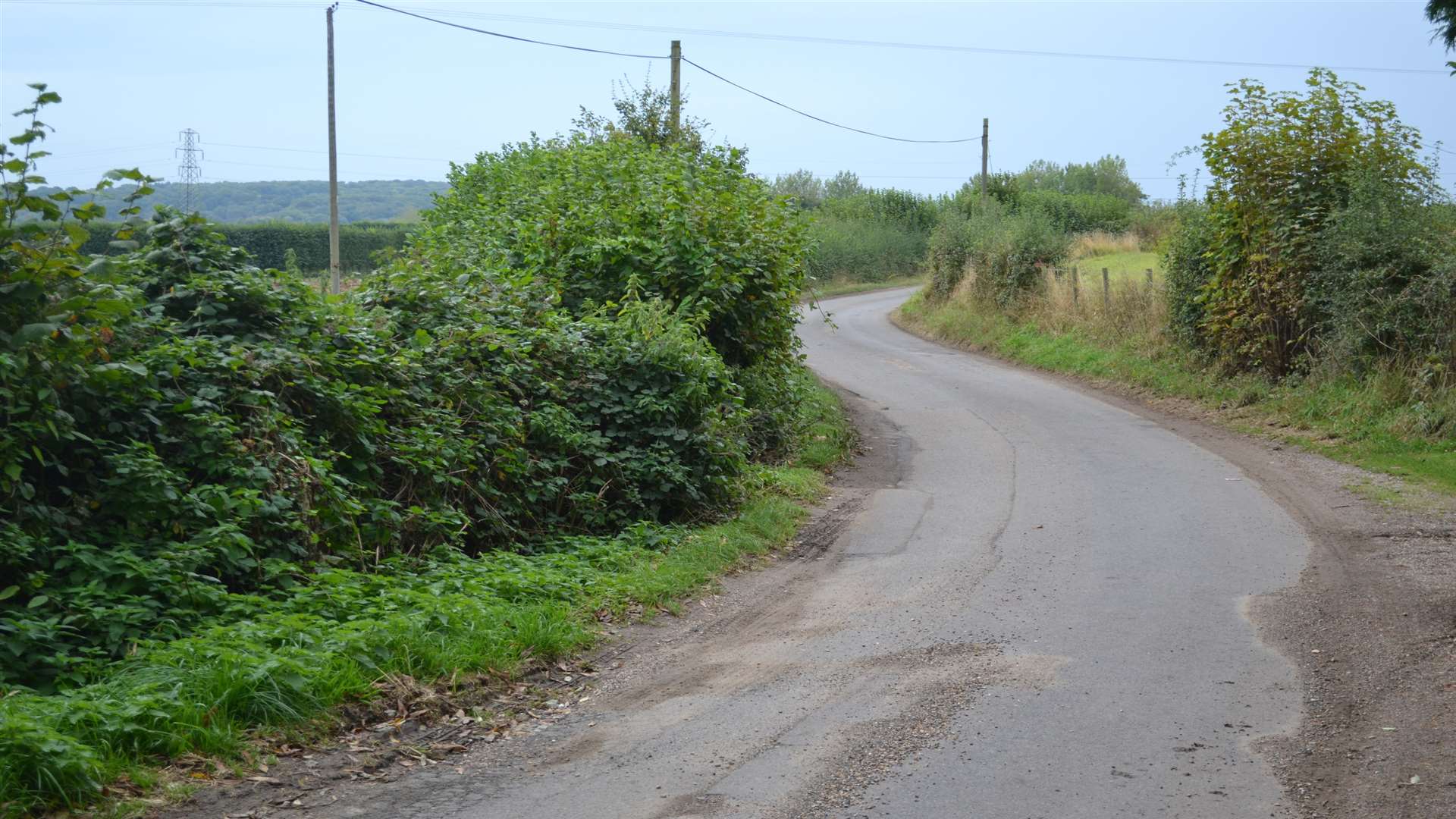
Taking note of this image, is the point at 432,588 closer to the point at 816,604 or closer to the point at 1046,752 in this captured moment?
the point at 816,604

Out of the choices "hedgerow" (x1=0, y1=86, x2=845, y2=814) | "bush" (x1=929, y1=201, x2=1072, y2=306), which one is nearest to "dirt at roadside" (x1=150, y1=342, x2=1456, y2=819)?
"hedgerow" (x1=0, y1=86, x2=845, y2=814)

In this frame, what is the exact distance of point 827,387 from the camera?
21.0 m

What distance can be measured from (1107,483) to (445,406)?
7.42 meters

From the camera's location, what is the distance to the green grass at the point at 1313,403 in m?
13.2

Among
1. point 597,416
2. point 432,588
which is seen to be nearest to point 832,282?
point 597,416

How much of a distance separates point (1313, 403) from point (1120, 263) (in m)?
21.7

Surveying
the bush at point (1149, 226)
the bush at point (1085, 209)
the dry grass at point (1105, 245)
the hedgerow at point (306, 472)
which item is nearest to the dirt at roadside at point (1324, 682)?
the hedgerow at point (306, 472)

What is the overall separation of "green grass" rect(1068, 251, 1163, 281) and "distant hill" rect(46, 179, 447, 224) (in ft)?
153

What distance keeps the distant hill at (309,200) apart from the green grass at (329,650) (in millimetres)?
67032

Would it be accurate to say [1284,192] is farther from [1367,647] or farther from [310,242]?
[310,242]

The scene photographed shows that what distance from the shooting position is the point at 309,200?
100125 mm

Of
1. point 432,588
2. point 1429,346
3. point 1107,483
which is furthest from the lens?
point 1429,346

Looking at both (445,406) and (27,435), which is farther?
(445,406)

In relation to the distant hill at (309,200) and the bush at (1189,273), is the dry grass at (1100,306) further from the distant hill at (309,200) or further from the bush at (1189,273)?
the distant hill at (309,200)
